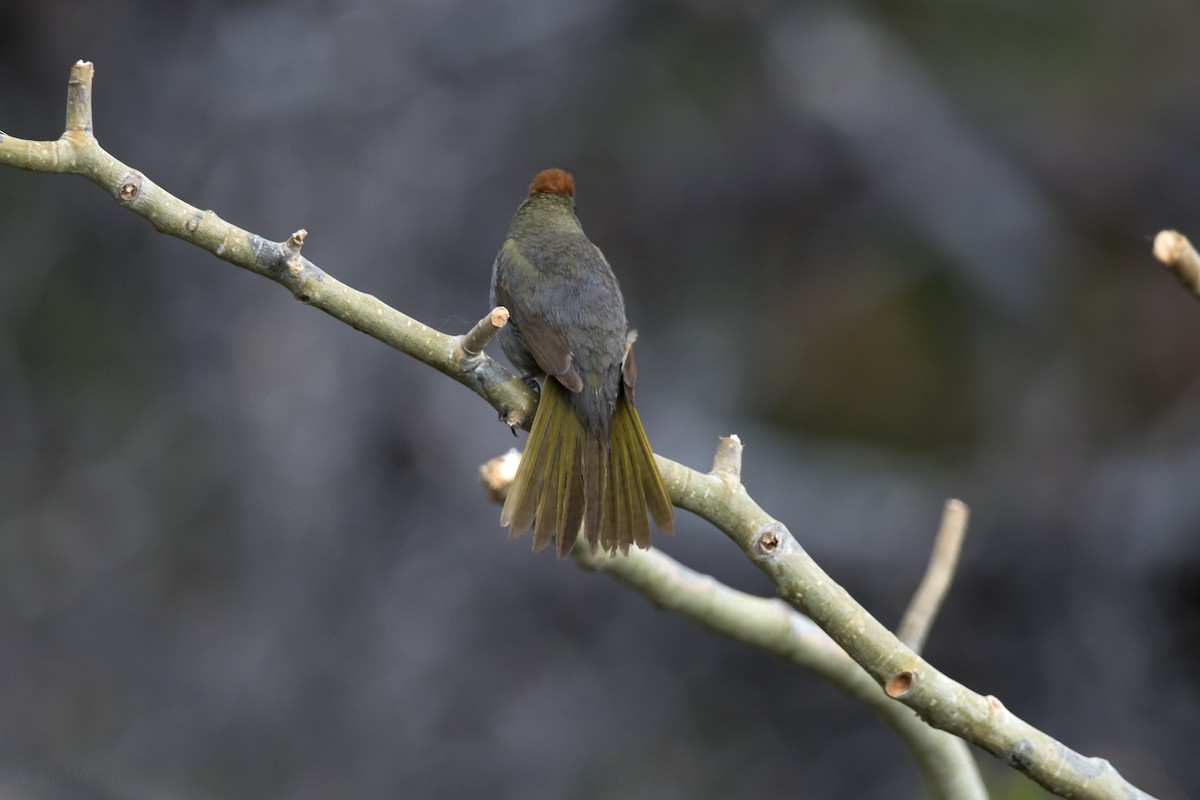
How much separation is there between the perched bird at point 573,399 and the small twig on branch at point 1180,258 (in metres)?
1.13

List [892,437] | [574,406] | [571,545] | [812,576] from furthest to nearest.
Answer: [892,437] → [574,406] → [571,545] → [812,576]

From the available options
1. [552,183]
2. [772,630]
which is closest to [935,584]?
[772,630]

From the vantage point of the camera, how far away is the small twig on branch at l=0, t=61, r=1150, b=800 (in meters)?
2.40

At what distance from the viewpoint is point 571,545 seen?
9.82 feet

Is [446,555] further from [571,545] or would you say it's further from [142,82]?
[571,545]

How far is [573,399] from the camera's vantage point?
10.6 feet

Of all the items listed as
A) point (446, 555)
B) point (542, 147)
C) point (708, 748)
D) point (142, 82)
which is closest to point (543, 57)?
Result: point (542, 147)

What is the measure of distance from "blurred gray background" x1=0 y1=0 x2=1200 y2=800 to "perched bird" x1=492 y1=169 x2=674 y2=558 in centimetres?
276

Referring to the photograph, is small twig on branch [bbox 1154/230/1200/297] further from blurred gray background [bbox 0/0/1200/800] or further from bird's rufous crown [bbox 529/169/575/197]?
blurred gray background [bbox 0/0/1200/800]

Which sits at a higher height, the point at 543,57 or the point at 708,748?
the point at 543,57

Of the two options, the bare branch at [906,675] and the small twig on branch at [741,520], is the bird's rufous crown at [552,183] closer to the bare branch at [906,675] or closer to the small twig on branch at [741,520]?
the small twig on branch at [741,520]

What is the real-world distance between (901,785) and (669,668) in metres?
1.36

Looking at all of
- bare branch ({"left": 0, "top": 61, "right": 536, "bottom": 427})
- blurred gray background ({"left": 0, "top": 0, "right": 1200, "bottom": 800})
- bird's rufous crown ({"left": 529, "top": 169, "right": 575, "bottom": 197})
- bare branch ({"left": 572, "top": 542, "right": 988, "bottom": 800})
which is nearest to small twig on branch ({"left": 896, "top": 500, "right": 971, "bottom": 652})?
bare branch ({"left": 572, "top": 542, "right": 988, "bottom": 800})

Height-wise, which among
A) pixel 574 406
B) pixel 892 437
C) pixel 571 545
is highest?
pixel 892 437
